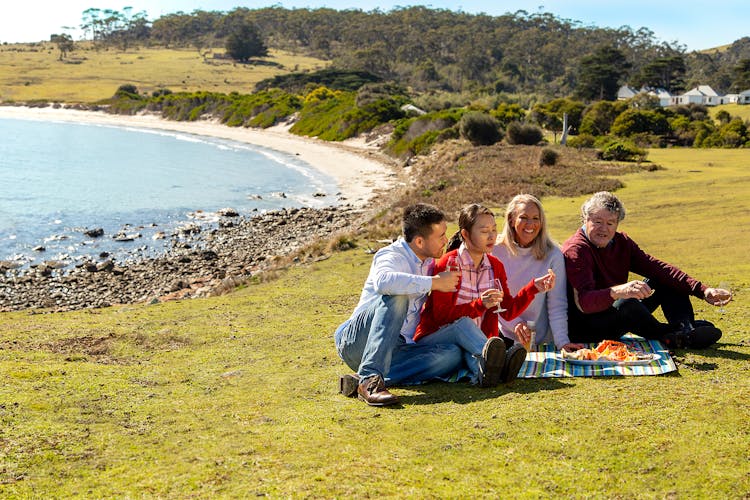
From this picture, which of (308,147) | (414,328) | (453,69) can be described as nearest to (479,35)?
(453,69)

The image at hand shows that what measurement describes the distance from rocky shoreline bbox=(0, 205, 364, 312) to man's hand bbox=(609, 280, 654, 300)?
10.4 meters

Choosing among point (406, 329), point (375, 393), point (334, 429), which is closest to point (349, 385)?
point (375, 393)

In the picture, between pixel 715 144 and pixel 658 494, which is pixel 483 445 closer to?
pixel 658 494

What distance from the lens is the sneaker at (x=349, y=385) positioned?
6.29m

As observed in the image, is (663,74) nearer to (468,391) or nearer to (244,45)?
(244,45)

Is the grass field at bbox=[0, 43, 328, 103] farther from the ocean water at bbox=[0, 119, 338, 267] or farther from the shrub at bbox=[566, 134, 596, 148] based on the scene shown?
the shrub at bbox=[566, 134, 596, 148]

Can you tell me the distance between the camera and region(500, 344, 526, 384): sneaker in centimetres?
→ 595

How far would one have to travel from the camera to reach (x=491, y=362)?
597 cm

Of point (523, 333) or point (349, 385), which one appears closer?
point (349, 385)

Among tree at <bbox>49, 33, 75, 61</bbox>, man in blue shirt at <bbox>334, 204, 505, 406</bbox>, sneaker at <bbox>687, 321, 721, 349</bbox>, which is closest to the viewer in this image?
man in blue shirt at <bbox>334, 204, 505, 406</bbox>

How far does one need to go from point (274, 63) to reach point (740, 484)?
157m

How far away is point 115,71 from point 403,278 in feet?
472

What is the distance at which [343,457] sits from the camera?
15.8 feet

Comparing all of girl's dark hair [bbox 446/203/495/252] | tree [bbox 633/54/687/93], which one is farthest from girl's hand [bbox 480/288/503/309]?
tree [bbox 633/54/687/93]
